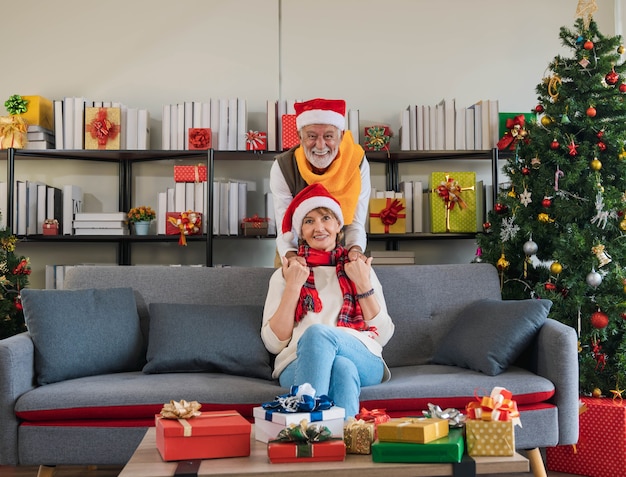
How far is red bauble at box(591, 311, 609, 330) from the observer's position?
11.4 ft

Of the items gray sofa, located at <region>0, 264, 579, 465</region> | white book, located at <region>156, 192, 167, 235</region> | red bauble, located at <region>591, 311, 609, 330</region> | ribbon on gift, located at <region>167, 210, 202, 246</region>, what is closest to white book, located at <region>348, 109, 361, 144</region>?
ribbon on gift, located at <region>167, 210, 202, 246</region>

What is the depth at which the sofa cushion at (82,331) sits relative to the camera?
119 inches

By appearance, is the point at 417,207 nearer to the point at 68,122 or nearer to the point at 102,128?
the point at 102,128

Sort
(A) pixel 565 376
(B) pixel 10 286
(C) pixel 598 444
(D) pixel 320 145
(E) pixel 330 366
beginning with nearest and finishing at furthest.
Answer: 1. (E) pixel 330 366
2. (A) pixel 565 376
3. (C) pixel 598 444
4. (D) pixel 320 145
5. (B) pixel 10 286

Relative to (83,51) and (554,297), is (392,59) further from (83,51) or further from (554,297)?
(554,297)

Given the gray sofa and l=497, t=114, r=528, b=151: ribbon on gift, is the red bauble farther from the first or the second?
l=497, t=114, r=528, b=151: ribbon on gift

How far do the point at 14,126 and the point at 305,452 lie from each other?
3.68 meters

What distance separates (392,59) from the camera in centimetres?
541

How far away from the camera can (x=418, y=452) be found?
6.29 feet

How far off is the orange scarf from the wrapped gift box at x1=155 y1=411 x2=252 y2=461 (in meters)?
1.72

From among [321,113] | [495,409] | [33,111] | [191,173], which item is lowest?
[495,409]

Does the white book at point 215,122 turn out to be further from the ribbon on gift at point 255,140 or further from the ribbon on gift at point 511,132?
the ribbon on gift at point 511,132

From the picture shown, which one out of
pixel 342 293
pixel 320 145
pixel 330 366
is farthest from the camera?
pixel 320 145

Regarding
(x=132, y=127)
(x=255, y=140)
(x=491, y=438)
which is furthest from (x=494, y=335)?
(x=132, y=127)
